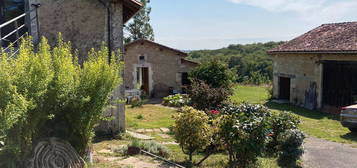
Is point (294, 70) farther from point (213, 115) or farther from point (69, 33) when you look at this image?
point (69, 33)

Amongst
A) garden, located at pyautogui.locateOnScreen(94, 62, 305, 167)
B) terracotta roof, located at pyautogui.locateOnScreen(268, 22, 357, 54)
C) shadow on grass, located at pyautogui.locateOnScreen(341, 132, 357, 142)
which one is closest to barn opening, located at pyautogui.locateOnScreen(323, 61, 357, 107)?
terracotta roof, located at pyautogui.locateOnScreen(268, 22, 357, 54)

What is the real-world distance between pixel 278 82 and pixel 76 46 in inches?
580

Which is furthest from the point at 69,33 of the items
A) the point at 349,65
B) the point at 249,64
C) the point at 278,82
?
the point at 249,64

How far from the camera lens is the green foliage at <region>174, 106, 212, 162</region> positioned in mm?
6391

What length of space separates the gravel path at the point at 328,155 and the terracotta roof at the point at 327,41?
6160mm

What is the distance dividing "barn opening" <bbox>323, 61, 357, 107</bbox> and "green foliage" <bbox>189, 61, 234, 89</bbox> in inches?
195

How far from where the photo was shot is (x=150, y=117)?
43.4 feet

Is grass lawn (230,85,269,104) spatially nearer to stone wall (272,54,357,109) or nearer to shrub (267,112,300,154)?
stone wall (272,54,357,109)

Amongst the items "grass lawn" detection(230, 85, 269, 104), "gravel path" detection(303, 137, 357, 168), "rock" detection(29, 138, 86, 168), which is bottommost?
"gravel path" detection(303, 137, 357, 168)

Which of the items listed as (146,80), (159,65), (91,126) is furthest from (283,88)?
(91,126)

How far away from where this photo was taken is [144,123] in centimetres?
1170

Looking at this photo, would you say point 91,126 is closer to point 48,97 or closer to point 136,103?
point 48,97

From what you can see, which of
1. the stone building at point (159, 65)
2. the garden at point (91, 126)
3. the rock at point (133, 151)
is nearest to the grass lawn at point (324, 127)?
the garden at point (91, 126)

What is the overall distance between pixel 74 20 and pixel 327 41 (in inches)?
529
